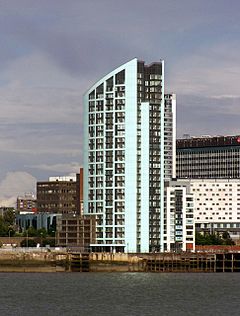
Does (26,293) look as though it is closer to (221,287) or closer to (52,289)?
(52,289)

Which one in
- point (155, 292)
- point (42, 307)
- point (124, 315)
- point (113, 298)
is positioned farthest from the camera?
point (155, 292)

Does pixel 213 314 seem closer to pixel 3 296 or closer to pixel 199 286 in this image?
pixel 3 296

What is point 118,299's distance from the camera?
162 metres

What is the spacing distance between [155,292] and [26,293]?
19.4m

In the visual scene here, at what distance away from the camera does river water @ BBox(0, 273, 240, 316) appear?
142 m

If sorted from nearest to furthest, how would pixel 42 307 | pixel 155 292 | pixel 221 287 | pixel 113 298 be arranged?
pixel 42 307
pixel 113 298
pixel 155 292
pixel 221 287

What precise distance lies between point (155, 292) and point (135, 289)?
25.2ft

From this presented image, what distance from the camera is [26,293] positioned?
562 feet

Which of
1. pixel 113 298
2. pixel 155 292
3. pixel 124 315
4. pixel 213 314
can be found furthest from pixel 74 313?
pixel 155 292

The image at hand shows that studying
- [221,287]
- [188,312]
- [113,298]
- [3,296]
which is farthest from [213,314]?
[221,287]

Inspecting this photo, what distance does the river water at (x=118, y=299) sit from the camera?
465ft

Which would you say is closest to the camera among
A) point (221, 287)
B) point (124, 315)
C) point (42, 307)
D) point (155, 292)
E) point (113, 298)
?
point (124, 315)

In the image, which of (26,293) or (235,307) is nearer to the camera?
(235,307)

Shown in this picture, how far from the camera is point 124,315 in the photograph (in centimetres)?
13600
